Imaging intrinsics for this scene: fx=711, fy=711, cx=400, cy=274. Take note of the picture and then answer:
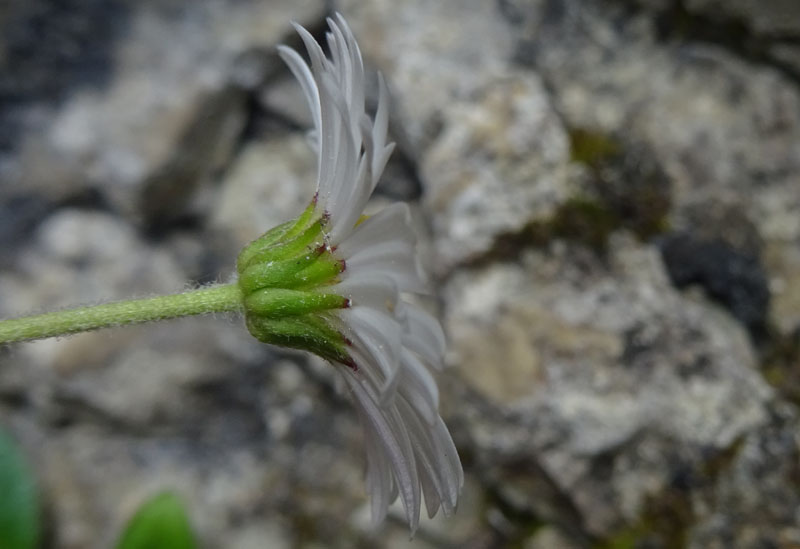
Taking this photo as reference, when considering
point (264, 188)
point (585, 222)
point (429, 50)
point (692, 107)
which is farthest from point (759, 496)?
point (264, 188)

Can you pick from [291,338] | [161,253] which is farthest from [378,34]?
[291,338]

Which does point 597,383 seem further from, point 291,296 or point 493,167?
point 291,296

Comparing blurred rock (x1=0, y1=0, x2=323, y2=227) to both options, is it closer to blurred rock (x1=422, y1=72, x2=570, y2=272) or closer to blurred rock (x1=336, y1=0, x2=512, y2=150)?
blurred rock (x1=336, y1=0, x2=512, y2=150)

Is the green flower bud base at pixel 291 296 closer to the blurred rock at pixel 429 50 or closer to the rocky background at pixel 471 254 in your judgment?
the rocky background at pixel 471 254

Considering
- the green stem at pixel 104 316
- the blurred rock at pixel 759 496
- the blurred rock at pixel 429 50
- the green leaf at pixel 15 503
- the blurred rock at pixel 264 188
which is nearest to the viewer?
the green stem at pixel 104 316

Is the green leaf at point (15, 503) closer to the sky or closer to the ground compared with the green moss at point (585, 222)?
closer to the ground

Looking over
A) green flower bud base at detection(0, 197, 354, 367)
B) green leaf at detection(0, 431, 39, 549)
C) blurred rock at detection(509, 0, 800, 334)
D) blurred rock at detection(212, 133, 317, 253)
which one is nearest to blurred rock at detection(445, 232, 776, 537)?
blurred rock at detection(509, 0, 800, 334)

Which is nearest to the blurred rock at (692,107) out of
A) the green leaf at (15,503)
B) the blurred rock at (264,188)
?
the blurred rock at (264,188)
